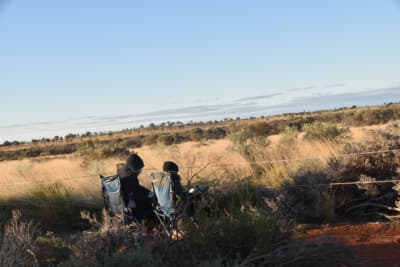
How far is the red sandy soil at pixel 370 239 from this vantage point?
16.0ft

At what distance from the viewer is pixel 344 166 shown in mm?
7309

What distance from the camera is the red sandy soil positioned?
192 inches

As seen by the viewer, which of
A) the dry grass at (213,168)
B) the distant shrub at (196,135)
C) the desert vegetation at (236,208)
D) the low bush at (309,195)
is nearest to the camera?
the desert vegetation at (236,208)

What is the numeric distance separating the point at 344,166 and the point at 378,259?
2608 millimetres

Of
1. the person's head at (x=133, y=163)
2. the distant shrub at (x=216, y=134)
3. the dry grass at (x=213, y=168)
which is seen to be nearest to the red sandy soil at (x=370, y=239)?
the dry grass at (x=213, y=168)

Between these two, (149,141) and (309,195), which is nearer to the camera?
(309,195)

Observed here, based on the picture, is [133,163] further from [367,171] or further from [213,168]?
[367,171]

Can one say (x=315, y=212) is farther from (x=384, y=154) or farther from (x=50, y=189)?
(x=50, y=189)

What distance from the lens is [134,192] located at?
21.4 feet

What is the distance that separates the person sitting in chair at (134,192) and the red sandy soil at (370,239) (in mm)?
2480

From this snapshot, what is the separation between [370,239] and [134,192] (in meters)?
3.53

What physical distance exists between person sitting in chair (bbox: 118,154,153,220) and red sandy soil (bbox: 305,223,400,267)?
2.48 metres

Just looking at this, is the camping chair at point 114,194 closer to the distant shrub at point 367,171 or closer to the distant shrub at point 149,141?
the distant shrub at point 367,171

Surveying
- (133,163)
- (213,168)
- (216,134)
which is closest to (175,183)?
(133,163)
